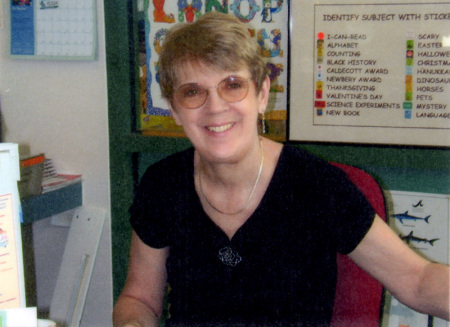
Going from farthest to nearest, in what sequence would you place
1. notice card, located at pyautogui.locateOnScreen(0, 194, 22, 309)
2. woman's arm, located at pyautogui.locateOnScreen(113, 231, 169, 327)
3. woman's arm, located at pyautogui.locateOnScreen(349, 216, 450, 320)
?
woman's arm, located at pyautogui.locateOnScreen(113, 231, 169, 327), woman's arm, located at pyautogui.locateOnScreen(349, 216, 450, 320), notice card, located at pyautogui.locateOnScreen(0, 194, 22, 309)

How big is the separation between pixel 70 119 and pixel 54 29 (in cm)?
29

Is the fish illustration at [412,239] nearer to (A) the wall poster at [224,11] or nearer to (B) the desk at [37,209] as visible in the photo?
(A) the wall poster at [224,11]

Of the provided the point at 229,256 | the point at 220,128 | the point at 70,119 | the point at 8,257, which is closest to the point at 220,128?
the point at 220,128

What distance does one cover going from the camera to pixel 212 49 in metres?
0.99

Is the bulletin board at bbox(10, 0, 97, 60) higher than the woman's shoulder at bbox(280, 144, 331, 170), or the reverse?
the bulletin board at bbox(10, 0, 97, 60)

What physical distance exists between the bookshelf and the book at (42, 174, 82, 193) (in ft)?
0.42

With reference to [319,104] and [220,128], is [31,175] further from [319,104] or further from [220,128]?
[319,104]

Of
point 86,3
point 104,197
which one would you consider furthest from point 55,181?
point 86,3

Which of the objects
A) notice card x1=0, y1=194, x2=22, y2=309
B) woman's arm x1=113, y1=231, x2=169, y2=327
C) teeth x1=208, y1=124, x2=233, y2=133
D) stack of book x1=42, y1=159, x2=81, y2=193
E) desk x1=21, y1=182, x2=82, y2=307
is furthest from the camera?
stack of book x1=42, y1=159, x2=81, y2=193

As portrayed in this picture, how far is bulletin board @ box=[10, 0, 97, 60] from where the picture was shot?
4.94 ft

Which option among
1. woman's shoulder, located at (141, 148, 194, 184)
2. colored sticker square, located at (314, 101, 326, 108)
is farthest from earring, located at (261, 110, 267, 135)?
woman's shoulder, located at (141, 148, 194, 184)

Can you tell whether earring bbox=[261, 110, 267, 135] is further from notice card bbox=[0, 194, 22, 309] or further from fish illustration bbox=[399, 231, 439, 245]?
notice card bbox=[0, 194, 22, 309]

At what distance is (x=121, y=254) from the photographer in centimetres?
157

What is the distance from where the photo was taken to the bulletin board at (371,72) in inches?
48.3
